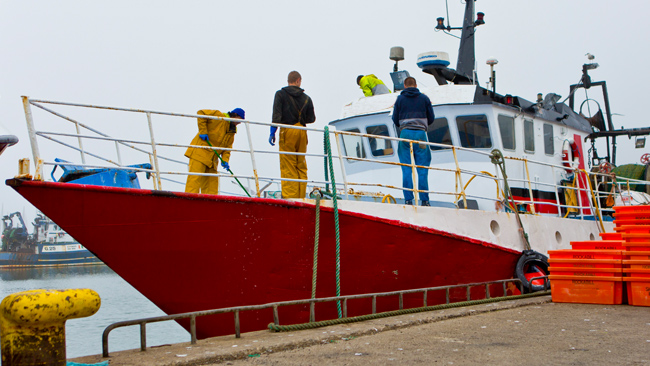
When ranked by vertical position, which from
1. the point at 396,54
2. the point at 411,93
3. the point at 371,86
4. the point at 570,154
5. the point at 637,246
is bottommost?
the point at 637,246

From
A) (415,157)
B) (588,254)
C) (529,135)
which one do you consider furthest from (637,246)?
(529,135)

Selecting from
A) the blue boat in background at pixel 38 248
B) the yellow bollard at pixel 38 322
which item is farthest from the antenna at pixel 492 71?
the blue boat in background at pixel 38 248

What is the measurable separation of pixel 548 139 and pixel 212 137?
590 centimetres

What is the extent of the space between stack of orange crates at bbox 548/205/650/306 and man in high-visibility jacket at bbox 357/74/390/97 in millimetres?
4250

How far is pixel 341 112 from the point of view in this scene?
9.63 meters

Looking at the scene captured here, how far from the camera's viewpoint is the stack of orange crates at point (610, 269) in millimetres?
5988

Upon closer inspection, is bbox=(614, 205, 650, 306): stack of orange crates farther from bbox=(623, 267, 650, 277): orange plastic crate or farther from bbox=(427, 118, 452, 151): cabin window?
bbox=(427, 118, 452, 151): cabin window

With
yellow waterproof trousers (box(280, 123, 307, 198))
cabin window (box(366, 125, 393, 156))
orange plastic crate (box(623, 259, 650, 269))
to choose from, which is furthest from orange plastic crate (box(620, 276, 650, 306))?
cabin window (box(366, 125, 393, 156))

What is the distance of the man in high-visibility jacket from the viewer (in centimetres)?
980

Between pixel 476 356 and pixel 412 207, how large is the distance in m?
2.98

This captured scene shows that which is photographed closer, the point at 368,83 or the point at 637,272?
the point at 637,272

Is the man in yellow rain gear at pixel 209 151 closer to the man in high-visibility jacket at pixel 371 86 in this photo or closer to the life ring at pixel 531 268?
the life ring at pixel 531 268

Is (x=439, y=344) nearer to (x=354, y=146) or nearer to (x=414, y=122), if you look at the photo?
(x=414, y=122)

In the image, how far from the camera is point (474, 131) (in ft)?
28.1
